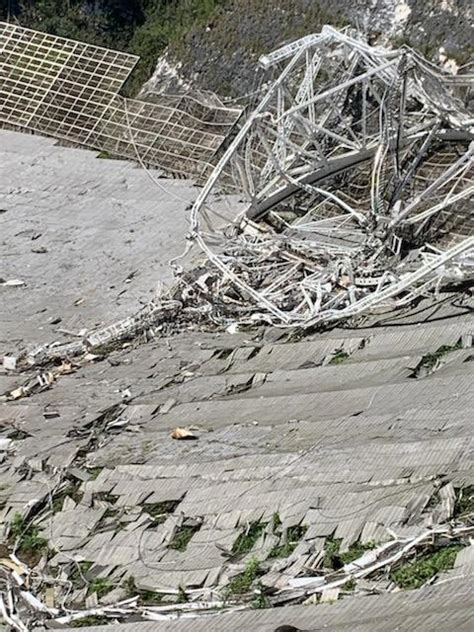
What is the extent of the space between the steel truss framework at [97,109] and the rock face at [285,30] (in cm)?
140

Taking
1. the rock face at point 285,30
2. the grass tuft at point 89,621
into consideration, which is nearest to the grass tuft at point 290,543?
the grass tuft at point 89,621

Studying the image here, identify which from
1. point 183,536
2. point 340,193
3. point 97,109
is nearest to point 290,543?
point 183,536

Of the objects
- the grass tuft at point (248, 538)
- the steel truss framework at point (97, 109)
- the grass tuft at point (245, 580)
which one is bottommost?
the steel truss framework at point (97, 109)

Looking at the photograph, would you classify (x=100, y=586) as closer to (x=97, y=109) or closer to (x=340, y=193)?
(x=340, y=193)

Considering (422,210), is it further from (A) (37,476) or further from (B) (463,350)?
(A) (37,476)

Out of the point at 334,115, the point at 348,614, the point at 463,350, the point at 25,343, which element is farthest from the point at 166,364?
the point at 348,614

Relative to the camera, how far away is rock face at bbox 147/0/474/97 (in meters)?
21.0

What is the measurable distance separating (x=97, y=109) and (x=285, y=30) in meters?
4.53

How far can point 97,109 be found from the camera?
22734 millimetres

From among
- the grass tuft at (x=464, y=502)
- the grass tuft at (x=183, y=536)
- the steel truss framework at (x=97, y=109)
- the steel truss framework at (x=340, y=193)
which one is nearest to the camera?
the grass tuft at (x=464, y=502)

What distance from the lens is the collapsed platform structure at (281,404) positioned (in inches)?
280

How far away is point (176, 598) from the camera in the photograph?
738 centimetres

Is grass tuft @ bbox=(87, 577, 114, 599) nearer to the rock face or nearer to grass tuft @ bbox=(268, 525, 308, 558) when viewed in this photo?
grass tuft @ bbox=(268, 525, 308, 558)

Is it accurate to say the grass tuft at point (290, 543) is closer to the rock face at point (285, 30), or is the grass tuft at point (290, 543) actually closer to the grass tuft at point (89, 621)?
the grass tuft at point (89, 621)
